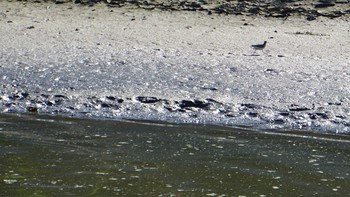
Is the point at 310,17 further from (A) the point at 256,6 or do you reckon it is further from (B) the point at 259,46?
(B) the point at 259,46

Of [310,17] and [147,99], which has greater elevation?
[310,17]

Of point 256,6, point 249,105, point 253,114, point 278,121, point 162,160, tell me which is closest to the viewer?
point 162,160

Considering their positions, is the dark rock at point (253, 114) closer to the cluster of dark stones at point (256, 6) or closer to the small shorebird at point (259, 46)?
the small shorebird at point (259, 46)

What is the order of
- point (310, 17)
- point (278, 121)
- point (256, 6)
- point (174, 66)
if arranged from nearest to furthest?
point (278, 121) < point (174, 66) < point (310, 17) < point (256, 6)

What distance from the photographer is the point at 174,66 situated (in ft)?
21.3

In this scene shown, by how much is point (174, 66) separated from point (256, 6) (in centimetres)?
212

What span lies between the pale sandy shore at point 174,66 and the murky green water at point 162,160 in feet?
1.28

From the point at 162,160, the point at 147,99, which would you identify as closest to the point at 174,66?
the point at 147,99

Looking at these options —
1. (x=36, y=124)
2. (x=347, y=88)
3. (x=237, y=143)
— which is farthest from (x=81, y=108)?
(x=347, y=88)

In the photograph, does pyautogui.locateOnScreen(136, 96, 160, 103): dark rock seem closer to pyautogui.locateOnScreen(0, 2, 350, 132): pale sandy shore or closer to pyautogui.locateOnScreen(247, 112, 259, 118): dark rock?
pyautogui.locateOnScreen(0, 2, 350, 132): pale sandy shore

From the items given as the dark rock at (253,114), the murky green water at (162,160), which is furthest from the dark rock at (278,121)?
the murky green water at (162,160)

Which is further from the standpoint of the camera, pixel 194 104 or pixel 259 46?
pixel 259 46

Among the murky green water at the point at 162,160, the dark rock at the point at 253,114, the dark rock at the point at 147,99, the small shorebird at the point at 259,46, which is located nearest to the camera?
the murky green water at the point at 162,160

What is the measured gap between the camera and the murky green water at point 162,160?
3.75m
